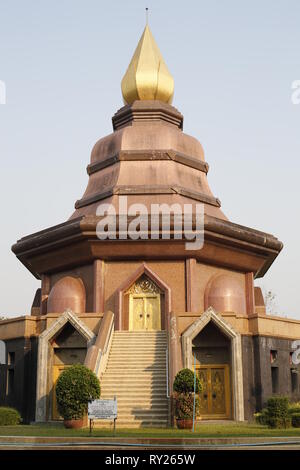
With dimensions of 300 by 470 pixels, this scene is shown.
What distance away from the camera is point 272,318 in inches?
869

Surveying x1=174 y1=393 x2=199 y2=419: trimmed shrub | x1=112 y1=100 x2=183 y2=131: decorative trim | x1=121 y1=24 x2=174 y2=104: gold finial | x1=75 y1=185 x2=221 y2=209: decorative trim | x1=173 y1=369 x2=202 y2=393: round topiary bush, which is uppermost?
x1=121 y1=24 x2=174 y2=104: gold finial

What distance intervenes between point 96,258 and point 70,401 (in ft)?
28.1

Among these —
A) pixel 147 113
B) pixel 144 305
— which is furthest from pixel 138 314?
pixel 147 113

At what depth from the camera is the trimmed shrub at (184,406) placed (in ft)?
53.4

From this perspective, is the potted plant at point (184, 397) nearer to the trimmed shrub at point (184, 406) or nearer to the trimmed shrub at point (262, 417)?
the trimmed shrub at point (184, 406)

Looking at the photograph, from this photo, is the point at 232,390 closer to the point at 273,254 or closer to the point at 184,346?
the point at 184,346

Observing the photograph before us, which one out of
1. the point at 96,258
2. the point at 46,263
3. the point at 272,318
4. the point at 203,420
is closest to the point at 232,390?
the point at 203,420

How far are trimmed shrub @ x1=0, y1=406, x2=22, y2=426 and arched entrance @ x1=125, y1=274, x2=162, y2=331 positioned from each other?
562cm

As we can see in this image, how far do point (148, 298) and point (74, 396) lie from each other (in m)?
7.92

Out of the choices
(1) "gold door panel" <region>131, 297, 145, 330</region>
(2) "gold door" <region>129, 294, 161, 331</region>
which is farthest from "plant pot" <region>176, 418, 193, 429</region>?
(1) "gold door panel" <region>131, 297, 145, 330</region>

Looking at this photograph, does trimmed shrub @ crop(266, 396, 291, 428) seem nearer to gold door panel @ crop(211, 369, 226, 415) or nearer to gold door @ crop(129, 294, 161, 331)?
gold door panel @ crop(211, 369, 226, 415)

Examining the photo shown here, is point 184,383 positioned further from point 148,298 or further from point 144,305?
point 148,298

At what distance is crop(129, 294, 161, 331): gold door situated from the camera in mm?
23609

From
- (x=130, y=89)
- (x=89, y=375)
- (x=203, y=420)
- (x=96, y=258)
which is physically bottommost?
(x=203, y=420)
